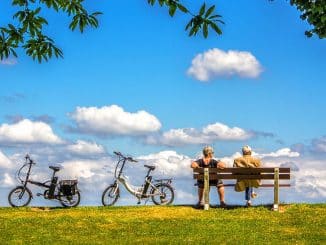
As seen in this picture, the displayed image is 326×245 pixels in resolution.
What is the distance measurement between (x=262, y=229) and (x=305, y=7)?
701cm

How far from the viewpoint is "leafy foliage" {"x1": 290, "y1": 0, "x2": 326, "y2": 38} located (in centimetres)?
2062

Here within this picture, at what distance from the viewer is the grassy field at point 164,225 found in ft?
63.7

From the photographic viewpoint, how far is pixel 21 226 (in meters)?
21.5

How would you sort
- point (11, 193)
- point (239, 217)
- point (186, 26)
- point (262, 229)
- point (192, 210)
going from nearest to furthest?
point (186, 26)
point (262, 229)
point (239, 217)
point (192, 210)
point (11, 193)

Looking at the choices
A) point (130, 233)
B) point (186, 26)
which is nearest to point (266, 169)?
point (130, 233)

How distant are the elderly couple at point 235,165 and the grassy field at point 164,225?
72 cm

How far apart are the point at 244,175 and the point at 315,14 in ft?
21.2

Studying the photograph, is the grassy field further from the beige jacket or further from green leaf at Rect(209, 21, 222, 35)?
green leaf at Rect(209, 21, 222, 35)

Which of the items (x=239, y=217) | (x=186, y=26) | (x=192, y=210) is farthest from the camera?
(x=192, y=210)

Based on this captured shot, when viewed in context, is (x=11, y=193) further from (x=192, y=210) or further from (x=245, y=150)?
(x=245, y=150)

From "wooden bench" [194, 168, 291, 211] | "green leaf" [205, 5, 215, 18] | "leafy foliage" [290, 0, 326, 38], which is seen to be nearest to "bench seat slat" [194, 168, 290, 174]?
"wooden bench" [194, 168, 291, 211]

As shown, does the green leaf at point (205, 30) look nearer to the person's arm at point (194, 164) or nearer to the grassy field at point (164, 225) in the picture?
the grassy field at point (164, 225)

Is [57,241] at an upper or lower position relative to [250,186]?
lower

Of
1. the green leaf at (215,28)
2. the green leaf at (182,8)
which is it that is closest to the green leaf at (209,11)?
the green leaf at (215,28)
